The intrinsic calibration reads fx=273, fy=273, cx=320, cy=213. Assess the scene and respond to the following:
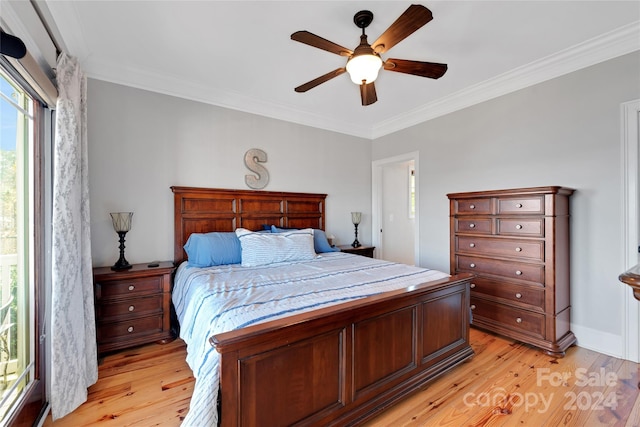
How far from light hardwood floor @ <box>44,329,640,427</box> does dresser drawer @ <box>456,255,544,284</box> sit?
64cm

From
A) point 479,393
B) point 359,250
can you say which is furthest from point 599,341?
point 359,250

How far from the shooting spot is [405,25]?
159 cm

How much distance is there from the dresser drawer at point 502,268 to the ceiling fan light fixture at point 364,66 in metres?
2.10

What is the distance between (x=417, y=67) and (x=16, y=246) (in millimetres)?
2716

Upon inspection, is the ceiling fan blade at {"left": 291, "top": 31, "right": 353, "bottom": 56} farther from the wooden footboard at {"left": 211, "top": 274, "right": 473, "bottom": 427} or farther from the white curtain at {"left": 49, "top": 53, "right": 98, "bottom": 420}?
Answer: the wooden footboard at {"left": 211, "top": 274, "right": 473, "bottom": 427}

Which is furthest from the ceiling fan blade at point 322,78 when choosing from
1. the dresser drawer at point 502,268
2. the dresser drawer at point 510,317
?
the dresser drawer at point 510,317

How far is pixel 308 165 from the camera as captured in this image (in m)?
3.95

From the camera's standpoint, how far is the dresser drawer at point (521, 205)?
2.34 metres

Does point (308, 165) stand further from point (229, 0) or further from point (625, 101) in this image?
point (625, 101)

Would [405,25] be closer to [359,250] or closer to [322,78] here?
[322,78]

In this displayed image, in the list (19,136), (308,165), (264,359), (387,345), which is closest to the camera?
(264,359)

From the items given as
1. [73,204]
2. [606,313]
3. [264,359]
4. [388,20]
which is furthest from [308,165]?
[606,313]

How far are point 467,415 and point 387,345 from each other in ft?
2.00

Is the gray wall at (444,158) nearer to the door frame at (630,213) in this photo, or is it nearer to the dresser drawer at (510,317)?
the door frame at (630,213)
